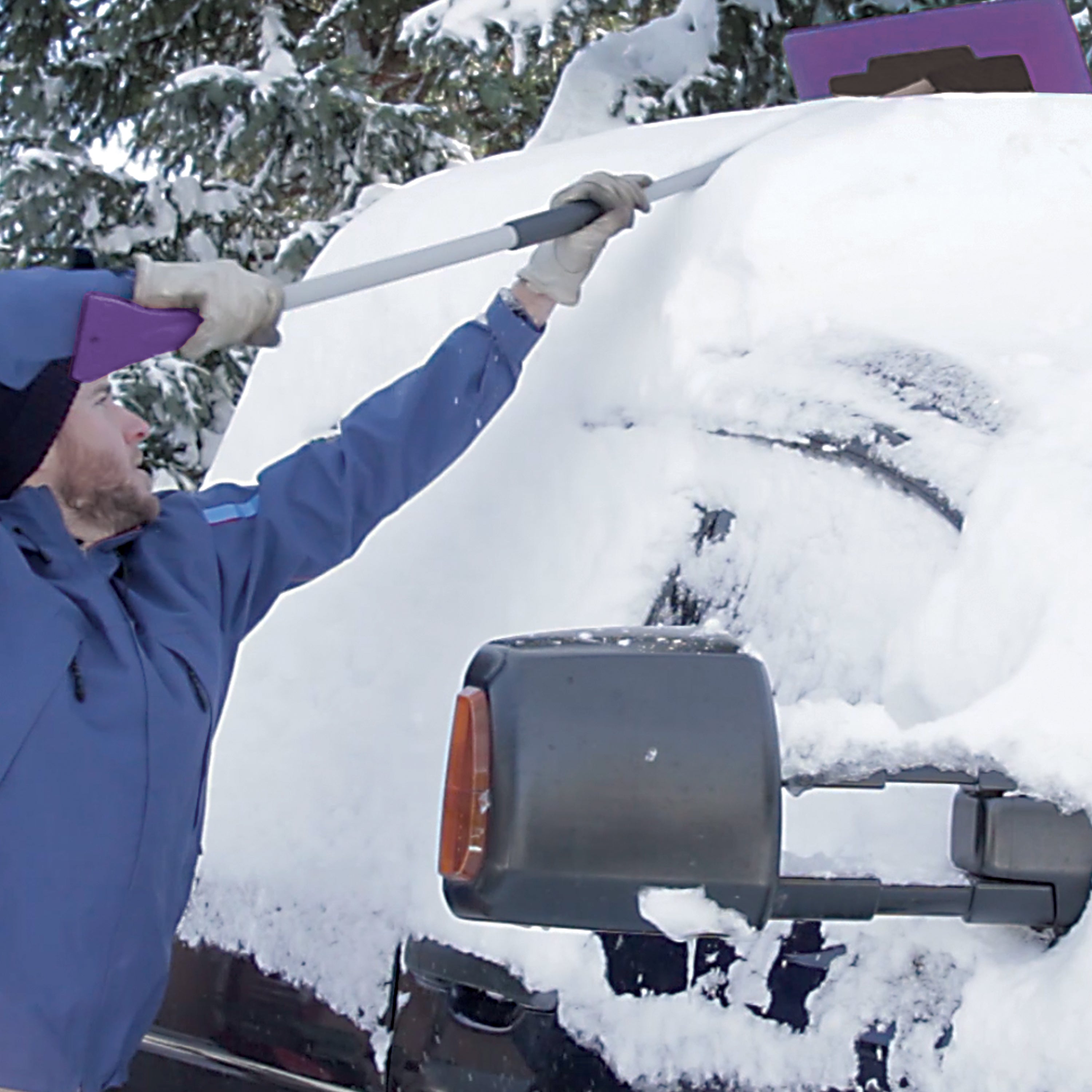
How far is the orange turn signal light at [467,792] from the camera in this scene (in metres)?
0.98

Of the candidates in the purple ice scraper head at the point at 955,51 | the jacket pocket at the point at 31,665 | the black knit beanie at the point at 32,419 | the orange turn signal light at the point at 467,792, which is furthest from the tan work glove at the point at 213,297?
the purple ice scraper head at the point at 955,51

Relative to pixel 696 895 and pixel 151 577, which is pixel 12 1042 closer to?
pixel 151 577

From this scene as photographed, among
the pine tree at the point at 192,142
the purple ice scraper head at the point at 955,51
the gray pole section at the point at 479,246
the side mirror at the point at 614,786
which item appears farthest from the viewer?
the pine tree at the point at 192,142

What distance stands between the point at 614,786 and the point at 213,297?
107 centimetres

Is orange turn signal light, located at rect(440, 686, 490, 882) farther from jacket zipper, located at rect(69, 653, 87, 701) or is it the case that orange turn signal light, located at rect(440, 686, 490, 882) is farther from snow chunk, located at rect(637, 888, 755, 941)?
jacket zipper, located at rect(69, 653, 87, 701)

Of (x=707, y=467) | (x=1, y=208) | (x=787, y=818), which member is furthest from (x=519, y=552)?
(x=1, y=208)

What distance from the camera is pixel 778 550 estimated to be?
147 centimetres

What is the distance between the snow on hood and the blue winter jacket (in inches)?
6.4

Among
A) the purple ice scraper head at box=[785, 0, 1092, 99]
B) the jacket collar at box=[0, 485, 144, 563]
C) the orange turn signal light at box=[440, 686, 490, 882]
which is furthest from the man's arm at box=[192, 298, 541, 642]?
the purple ice scraper head at box=[785, 0, 1092, 99]

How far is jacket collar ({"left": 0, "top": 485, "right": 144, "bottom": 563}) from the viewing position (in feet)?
5.67

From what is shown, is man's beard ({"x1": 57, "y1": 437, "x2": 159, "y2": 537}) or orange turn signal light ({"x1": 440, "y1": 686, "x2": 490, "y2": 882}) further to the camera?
man's beard ({"x1": 57, "y1": 437, "x2": 159, "y2": 537})

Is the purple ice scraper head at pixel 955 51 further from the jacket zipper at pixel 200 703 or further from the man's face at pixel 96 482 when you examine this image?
the jacket zipper at pixel 200 703

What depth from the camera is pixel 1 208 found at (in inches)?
267

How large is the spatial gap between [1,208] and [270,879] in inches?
233
